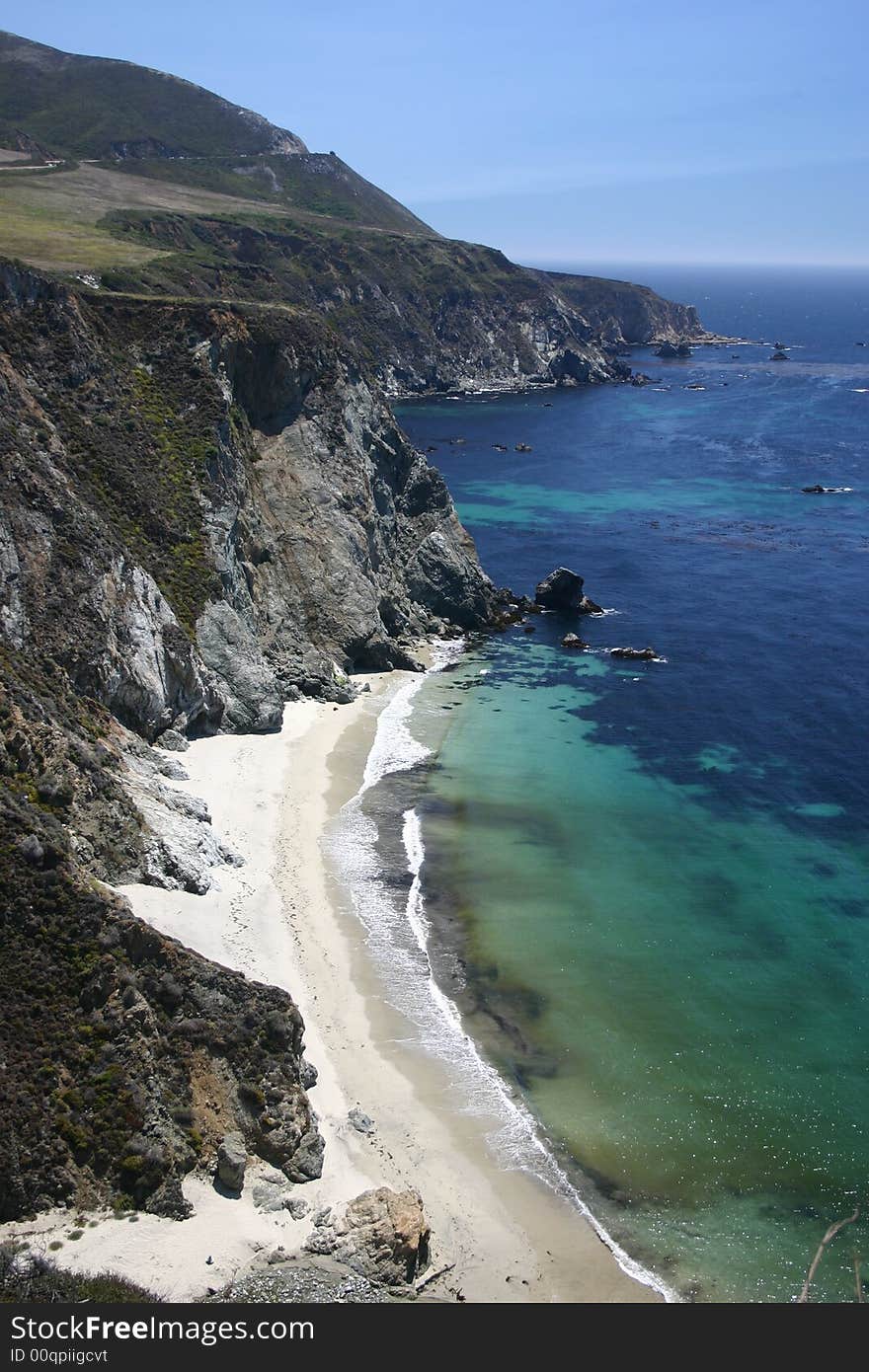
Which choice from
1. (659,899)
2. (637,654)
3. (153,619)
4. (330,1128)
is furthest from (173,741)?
(637,654)

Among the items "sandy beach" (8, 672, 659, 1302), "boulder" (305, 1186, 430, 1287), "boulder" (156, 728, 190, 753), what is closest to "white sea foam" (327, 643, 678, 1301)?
"sandy beach" (8, 672, 659, 1302)

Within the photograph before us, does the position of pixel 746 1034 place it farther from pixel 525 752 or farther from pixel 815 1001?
pixel 525 752

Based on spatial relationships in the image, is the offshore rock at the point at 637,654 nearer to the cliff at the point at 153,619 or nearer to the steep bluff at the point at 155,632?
the cliff at the point at 153,619

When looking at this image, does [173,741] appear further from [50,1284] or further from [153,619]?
[50,1284]

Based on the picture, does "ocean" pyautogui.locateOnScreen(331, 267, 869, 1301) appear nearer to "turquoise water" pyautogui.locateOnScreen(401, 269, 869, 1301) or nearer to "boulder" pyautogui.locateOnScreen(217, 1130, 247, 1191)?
"turquoise water" pyautogui.locateOnScreen(401, 269, 869, 1301)

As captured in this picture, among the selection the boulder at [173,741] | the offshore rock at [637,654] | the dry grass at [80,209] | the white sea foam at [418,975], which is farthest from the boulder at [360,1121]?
the dry grass at [80,209]
